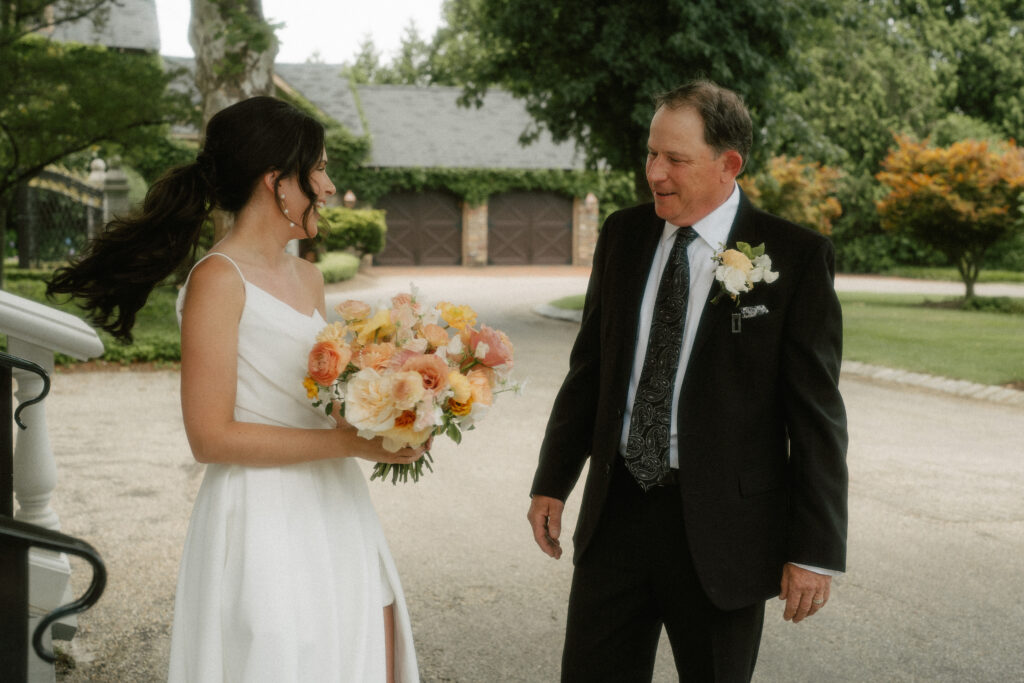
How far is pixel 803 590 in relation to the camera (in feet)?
7.84

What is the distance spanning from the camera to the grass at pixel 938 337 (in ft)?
37.9

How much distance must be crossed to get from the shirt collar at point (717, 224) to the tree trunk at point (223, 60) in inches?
300

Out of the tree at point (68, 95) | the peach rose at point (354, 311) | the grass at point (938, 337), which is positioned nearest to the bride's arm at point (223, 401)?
the peach rose at point (354, 311)

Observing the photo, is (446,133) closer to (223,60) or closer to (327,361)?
(223,60)

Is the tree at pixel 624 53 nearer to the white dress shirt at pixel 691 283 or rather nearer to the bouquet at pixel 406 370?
the white dress shirt at pixel 691 283

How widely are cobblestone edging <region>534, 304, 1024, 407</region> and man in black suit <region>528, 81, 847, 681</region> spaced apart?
8560 mm

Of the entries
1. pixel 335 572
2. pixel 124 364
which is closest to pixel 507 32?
pixel 124 364

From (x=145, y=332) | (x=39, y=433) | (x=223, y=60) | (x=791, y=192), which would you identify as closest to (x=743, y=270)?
(x=39, y=433)

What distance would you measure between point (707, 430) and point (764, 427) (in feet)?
0.53

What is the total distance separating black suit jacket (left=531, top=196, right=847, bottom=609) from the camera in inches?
93.1

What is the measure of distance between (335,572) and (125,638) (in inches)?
88.3

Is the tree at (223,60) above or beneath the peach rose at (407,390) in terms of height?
above

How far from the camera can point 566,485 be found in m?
2.75

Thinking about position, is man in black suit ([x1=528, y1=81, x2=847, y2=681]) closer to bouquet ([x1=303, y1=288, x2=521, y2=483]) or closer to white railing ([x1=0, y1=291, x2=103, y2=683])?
bouquet ([x1=303, y1=288, x2=521, y2=483])
